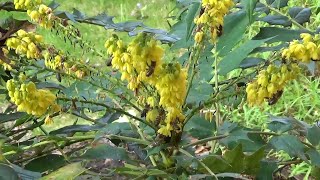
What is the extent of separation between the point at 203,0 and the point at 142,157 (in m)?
0.44

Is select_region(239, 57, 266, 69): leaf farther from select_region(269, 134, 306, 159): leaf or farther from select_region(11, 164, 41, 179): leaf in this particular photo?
select_region(11, 164, 41, 179): leaf

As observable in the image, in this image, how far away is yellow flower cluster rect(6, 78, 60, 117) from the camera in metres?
0.93

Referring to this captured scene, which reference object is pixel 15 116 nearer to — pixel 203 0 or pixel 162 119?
pixel 162 119

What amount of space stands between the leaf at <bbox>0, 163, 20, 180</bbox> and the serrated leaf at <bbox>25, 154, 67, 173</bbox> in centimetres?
17

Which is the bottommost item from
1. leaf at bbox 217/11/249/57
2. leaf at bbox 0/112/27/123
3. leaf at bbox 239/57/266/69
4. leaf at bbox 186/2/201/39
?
leaf at bbox 0/112/27/123

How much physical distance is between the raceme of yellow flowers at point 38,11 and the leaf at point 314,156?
50 cm

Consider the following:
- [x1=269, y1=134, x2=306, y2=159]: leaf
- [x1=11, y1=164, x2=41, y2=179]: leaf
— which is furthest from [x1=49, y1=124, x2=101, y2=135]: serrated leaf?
[x1=269, y1=134, x2=306, y2=159]: leaf

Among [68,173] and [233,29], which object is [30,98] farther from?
[233,29]

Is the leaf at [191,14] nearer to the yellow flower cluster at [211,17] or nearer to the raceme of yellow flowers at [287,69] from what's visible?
the yellow flower cluster at [211,17]

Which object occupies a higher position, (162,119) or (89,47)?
(89,47)

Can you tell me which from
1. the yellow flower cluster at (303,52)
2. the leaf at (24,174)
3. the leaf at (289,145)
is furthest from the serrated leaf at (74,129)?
the yellow flower cluster at (303,52)

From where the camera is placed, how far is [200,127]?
1.10 meters

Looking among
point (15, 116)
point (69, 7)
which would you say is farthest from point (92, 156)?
point (69, 7)

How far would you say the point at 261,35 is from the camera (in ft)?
3.64
